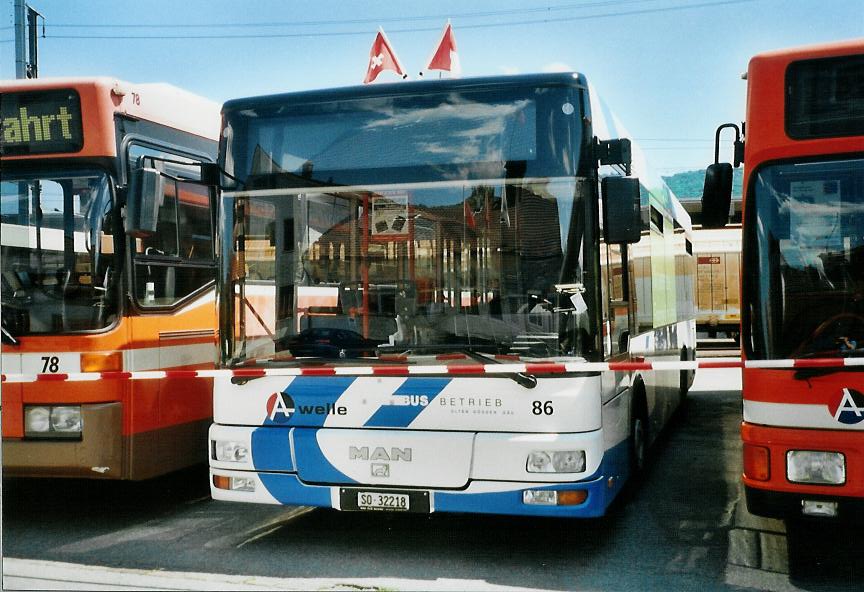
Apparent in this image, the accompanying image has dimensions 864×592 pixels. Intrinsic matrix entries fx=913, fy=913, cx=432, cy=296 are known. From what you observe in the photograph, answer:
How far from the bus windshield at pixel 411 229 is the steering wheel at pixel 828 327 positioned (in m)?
1.16

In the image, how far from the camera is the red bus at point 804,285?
4875 mm

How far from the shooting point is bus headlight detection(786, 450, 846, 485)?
4.85m

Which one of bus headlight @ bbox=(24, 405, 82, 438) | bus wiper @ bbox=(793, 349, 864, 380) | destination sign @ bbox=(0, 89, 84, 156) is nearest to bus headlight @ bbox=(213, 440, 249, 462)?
bus headlight @ bbox=(24, 405, 82, 438)

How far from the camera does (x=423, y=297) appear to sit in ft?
18.4

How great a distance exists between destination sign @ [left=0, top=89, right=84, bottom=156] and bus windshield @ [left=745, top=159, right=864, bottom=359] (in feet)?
15.5

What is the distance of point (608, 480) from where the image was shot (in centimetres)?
577

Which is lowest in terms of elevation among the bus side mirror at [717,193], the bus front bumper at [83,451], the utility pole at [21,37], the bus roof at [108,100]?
the bus front bumper at [83,451]

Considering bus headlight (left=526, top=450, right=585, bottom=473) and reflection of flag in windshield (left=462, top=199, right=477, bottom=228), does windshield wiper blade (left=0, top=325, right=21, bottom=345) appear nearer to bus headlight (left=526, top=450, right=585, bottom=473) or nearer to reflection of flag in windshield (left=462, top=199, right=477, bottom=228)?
reflection of flag in windshield (left=462, top=199, right=477, bottom=228)

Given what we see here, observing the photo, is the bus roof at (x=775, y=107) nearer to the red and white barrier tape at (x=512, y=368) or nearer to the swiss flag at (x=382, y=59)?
the red and white barrier tape at (x=512, y=368)

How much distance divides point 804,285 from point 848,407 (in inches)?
27.3

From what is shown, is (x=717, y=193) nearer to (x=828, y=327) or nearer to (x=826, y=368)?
(x=828, y=327)

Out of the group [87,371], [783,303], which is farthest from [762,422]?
[87,371]

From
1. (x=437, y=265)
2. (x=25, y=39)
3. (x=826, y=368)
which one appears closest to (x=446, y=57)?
(x=437, y=265)

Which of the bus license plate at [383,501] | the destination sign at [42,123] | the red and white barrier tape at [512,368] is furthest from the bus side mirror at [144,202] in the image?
the bus license plate at [383,501]
